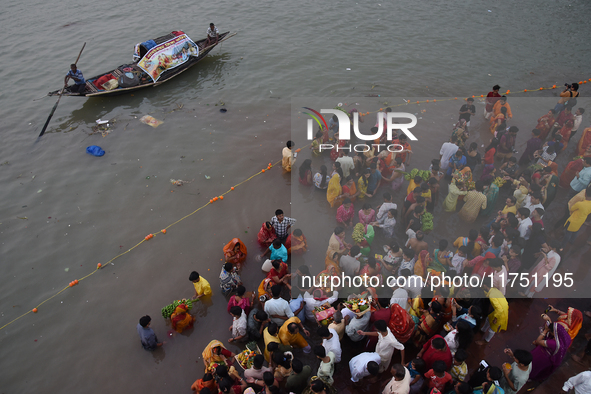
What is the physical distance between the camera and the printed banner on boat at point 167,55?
13.0 meters

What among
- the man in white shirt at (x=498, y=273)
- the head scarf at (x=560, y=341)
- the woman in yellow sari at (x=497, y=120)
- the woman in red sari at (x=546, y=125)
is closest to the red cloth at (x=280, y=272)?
the man in white shirt at (x=498, y=273)

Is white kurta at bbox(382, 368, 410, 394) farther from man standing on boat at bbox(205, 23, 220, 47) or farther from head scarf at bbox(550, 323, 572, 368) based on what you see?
man standing on boat at bbox(205, 23, 220, 47)

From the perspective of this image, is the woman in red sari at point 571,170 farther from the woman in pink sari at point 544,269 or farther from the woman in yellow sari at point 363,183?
the woman in yellow sari at point 363,183

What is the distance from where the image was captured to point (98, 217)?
8883mm

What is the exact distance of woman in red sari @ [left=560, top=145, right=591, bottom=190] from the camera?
330 inches

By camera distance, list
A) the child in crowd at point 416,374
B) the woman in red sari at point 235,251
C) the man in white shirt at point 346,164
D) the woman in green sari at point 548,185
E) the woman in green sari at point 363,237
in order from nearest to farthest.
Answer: the child in crowd at point 416,374
the woman in green sari at point 363,237
the woman in red sari at point 235,251
the woman in green sari at point 548,185
the man in white shirt at point 346,164

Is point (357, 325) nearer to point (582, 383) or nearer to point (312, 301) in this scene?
point (312, 301)

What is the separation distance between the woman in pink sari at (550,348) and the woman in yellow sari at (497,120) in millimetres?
7414

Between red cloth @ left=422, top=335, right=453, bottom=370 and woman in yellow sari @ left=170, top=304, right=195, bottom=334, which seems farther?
woman in yellow sari @ left=170, top=304, right=195, bottom=334

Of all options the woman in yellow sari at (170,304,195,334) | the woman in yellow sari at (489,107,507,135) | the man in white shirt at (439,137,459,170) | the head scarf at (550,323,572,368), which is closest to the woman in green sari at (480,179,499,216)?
the man in white shirt at (439,137,459,170)

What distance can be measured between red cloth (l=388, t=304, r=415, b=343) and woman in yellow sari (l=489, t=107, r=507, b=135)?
8.08 m

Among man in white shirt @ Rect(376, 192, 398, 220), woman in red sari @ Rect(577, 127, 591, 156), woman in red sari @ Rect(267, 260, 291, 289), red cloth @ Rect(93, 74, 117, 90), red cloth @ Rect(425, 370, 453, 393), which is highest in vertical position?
red cloth @ Rect(93, 74, 117, 90)

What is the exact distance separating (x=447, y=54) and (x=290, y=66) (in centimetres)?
727

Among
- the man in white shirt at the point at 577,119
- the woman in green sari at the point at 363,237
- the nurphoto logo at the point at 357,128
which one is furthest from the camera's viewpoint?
the nurphoto logo at the point at 357,128
